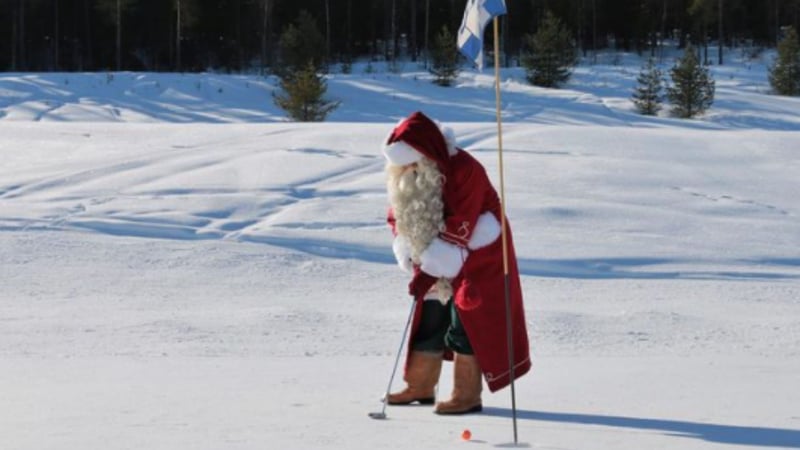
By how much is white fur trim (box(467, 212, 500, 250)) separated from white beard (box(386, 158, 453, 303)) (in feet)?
0.50

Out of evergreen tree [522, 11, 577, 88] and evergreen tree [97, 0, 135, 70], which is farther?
evergreen tree [97, 0, 135, 70]

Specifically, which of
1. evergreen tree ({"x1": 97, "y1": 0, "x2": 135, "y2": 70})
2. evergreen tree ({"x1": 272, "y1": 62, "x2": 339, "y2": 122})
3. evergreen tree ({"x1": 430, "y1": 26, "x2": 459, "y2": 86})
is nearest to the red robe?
evergreen tree ({"x1": 272, "y1": 62, "x2": 339, "y2": 122})

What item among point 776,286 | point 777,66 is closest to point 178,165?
point 776,286

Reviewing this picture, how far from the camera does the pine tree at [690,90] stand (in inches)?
1375

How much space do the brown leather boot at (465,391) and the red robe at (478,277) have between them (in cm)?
7

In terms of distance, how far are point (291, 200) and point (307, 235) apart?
169 cm

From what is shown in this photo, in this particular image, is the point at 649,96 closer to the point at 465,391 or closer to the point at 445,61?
the point at 445,61

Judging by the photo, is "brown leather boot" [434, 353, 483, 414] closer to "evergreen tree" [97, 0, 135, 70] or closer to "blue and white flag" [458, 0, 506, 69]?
"blue and white flag" [458, 0, 506, 69]

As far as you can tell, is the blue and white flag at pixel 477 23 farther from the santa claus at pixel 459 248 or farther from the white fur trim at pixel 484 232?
the white fur trim at pixel 484 232

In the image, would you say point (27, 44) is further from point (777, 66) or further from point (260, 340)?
point (260, 340)

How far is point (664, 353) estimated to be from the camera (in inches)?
284

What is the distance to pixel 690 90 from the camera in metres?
34.9

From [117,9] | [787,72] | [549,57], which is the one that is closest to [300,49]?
[549,57]

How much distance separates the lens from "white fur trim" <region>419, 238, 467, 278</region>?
5496 millimetres
